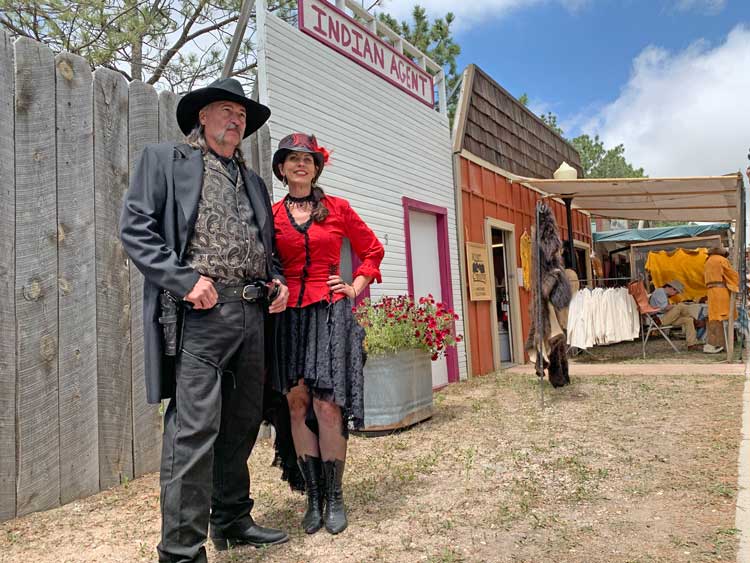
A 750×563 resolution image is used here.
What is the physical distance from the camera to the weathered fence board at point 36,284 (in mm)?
3080

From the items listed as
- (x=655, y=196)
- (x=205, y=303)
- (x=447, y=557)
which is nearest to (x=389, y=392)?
(x=447, y=557)

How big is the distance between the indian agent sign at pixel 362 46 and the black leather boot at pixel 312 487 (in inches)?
173

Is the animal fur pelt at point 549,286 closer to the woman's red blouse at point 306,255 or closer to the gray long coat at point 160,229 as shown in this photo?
the woman's red blouse at point 306,255

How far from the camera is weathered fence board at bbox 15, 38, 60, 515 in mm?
3080

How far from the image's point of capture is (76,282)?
133 inches

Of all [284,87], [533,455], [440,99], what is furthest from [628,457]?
[440,99]

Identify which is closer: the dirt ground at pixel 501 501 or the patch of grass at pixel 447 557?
the patch of grass at pixel 447 557

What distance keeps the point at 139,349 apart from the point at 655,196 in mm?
8814

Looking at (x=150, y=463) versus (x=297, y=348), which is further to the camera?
(x=150, y=463)

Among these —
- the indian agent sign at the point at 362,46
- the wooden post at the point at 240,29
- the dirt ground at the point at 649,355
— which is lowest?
the dirt ground at the point at 649,355

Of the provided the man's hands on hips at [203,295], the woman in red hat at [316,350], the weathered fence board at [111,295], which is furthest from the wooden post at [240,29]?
the man's hands on hips at [203,295]

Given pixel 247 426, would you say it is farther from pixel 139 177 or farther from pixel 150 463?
pixel 150 463

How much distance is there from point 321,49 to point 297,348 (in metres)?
4.14

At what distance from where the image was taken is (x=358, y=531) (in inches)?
110
